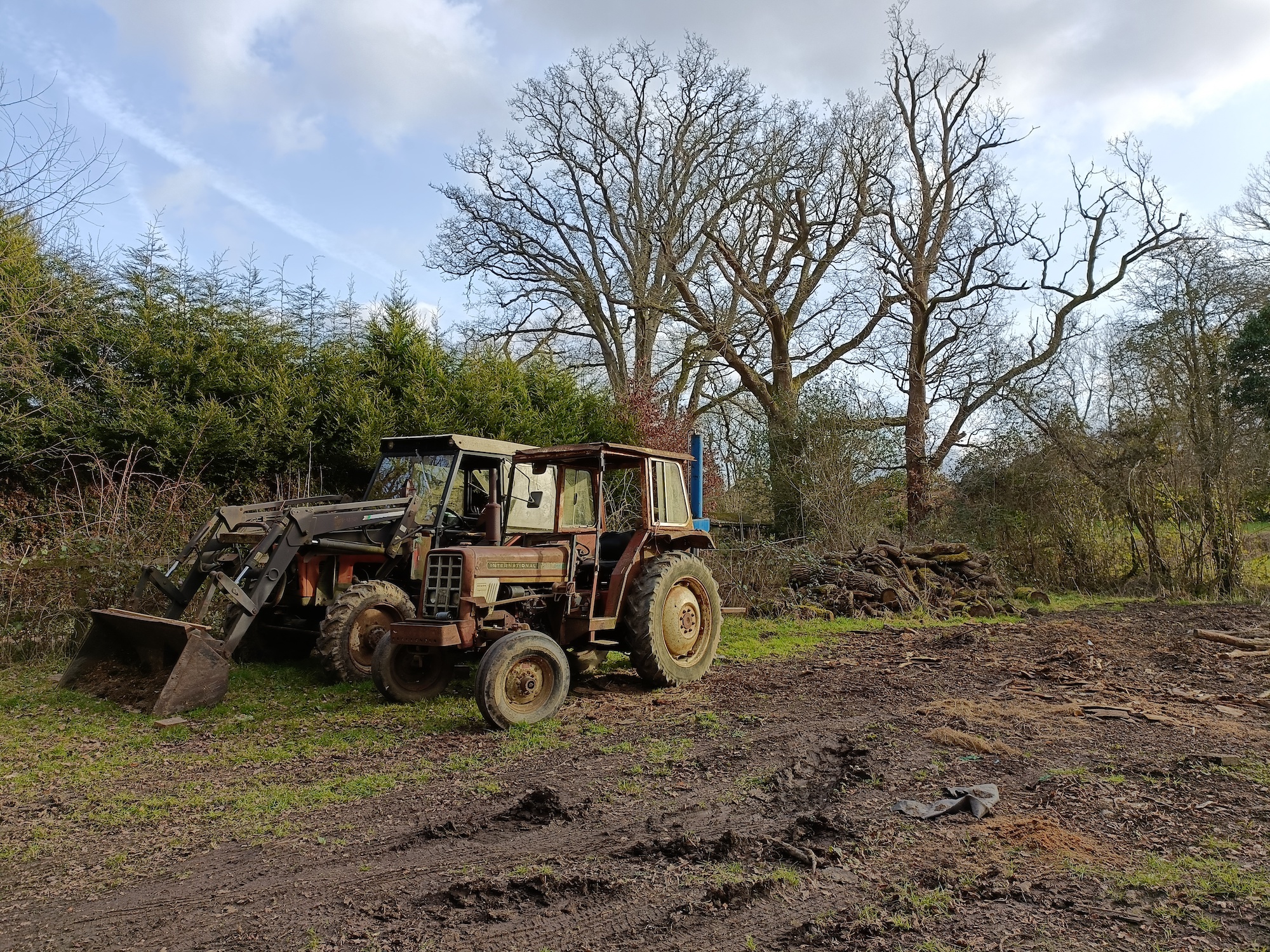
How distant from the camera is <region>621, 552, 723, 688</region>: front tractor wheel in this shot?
680 cm

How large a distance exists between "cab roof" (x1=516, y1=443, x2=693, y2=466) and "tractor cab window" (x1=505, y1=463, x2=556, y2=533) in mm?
636

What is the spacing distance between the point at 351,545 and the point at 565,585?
7.28 feet

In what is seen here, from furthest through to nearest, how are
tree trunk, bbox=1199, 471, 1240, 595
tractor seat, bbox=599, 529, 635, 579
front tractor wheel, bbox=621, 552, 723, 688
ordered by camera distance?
tree trunk, bbox=1199, 471, 1240, 595 < tractor seat, bbox=599, 529, 635, 579 < front tractor wheel, bbox=621, 552, 723, 688

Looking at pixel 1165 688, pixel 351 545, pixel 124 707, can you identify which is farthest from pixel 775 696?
pixel 124 707

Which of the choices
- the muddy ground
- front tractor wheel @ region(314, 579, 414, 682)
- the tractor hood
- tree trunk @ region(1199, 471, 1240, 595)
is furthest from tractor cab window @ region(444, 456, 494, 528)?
tree trunk @ region(1199, 471, 1240, 595)

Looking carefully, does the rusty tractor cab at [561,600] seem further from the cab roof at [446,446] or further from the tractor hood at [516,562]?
the cab roof at [446,446]

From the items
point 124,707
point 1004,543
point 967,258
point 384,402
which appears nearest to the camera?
point 124,707

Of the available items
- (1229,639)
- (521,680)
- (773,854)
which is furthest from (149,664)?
(1229,639)

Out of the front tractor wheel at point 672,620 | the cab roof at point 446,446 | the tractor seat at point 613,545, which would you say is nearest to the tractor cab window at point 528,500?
the cab roof at point 446,446

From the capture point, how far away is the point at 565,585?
22.3 ft

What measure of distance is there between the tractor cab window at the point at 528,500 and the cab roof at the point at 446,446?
25 cm

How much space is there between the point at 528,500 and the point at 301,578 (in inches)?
88.7

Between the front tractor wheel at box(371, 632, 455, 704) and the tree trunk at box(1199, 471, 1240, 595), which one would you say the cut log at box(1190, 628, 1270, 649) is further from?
the front tractor wheel at box(371, 632, 455, 704)

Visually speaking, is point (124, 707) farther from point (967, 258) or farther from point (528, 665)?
point (967, 258)
